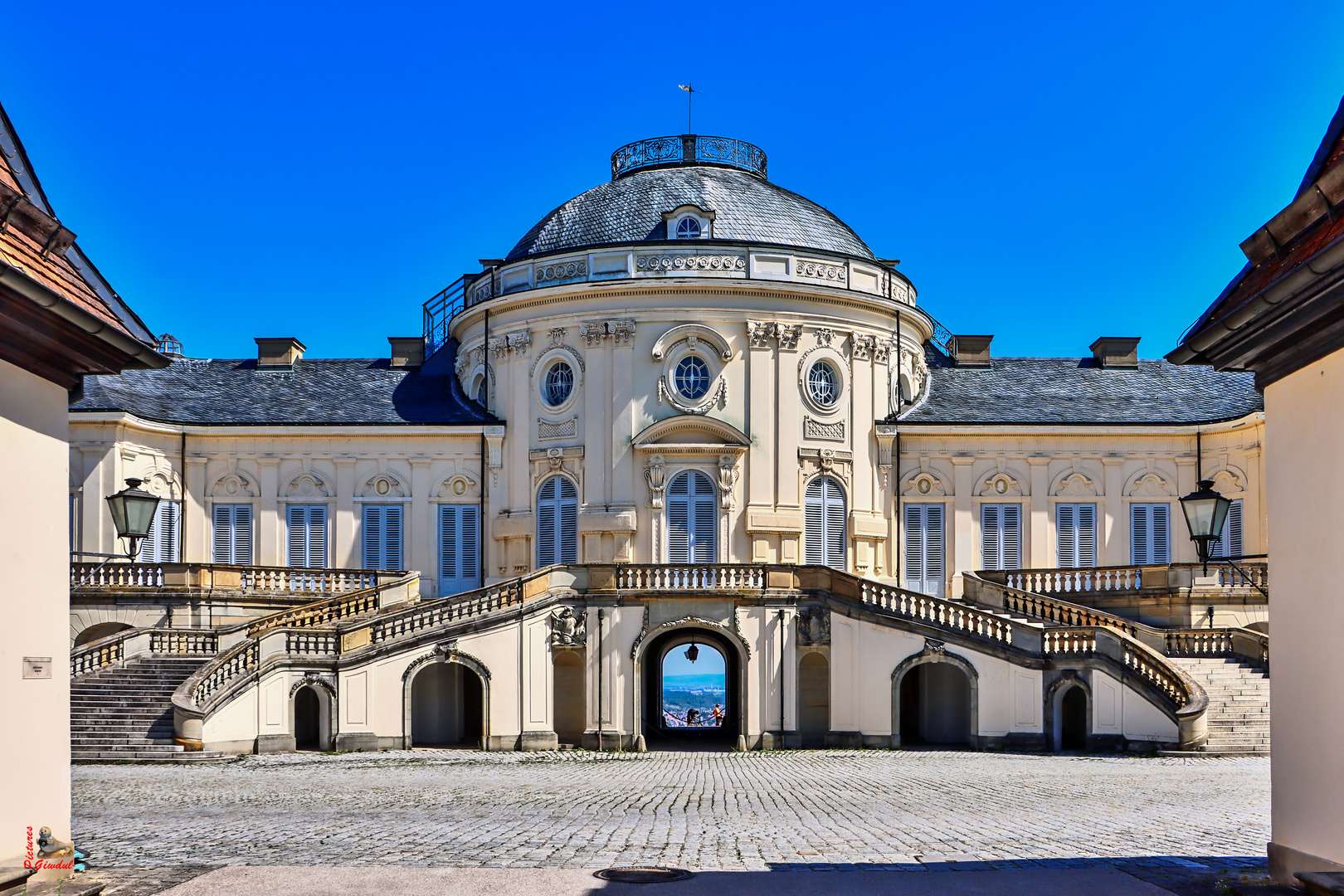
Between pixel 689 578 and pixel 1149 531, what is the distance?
1533 cm

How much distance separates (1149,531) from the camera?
41531 millimetres

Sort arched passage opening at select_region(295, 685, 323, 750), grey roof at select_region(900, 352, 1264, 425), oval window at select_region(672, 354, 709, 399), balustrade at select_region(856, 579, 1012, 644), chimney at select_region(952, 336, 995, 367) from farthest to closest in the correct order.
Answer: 1. chimney at select_region(952, 336, 995, 367)
2. grey roof at select_region(900, 352, 1264, 425)
3. oval window at select_region(672, 354, 709, 399)
4. arched passage opening at select_region(295, 685, 323, 750)
5. balustrade at select_region(856, 579, 1012, 644)

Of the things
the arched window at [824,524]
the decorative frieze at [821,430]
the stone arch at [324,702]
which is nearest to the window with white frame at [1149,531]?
the arched window at [824,524]

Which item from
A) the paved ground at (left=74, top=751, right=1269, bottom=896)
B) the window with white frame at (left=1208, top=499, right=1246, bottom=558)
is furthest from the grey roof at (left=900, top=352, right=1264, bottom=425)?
the paved ground at (left=74, top=751, right=1269, bottom=896)

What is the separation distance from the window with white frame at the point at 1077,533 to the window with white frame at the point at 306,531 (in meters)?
21.3

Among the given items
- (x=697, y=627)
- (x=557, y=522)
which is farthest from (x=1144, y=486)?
(x=557, y=522)

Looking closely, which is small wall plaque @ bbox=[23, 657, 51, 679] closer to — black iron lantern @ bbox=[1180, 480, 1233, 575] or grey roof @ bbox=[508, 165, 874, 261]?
black iron lantern @ bbox=[1180, 480, 1233, 575]

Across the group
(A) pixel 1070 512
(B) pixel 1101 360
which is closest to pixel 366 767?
(A) pixel 1070 512

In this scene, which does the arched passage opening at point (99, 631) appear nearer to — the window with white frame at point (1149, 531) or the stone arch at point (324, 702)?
the stone arch at point (324, 702)

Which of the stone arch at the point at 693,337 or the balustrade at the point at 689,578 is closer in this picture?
the balustrade at the point at 689,578

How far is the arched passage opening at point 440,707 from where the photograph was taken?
116 ft

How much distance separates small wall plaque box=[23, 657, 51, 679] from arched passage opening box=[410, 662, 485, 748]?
946 inches

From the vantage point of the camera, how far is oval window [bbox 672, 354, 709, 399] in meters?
39.2

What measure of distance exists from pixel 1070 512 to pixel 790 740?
507 inches
